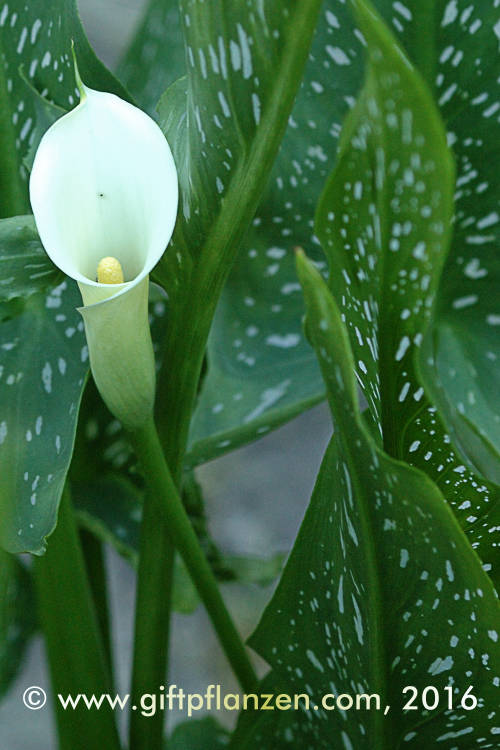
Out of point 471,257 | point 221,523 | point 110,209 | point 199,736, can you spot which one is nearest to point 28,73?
point 110,209

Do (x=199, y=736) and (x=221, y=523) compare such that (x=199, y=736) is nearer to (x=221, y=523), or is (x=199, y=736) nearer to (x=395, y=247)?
(x=395, y=247)

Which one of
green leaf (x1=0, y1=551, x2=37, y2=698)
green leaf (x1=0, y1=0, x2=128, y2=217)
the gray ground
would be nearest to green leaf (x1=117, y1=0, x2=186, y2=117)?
green leaf (x1=0, y1=0, x2=128, y2=217)

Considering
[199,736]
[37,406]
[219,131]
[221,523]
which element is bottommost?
[221,523]

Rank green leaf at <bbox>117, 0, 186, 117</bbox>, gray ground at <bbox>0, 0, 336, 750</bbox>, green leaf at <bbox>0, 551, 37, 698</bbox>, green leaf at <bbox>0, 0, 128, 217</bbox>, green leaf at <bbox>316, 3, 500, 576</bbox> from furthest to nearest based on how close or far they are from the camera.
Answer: gray ground at <bbox>0, 0, 336, 750</bbox> < green leaf at <bbox>0, 551, 37, 698</bbox> < green leaf at <bbox>117, 0, 186, 117</bbox> < green leaf at <bbox>0, 0, 128, 217</bbox> < green leaf at <bbox>316, 3, 500, 576</bbox>

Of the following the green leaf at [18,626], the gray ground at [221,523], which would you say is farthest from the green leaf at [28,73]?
the gray ground at [221,523]

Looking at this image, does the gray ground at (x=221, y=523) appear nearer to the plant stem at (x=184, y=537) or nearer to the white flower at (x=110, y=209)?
the plant stem at (x=184, y=537)

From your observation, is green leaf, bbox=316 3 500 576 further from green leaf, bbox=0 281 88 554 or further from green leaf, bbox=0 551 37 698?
green leaf, bbox=0 551 37 698
